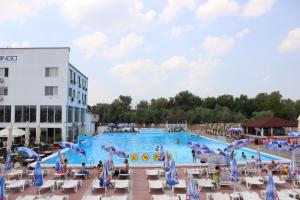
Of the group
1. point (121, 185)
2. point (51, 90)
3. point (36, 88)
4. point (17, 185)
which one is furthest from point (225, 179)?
point (36, 88)

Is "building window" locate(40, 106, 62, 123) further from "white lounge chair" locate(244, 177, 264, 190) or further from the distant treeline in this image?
the distant treeline

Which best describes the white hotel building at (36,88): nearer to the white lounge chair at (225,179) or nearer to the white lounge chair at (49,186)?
the white lounge chair at (49,186)

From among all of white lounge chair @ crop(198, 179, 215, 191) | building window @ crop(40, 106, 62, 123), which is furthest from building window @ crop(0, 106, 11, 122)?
white lounge chair @ crop(198, 179, 215, 191)

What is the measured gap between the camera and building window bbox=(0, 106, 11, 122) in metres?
34.9

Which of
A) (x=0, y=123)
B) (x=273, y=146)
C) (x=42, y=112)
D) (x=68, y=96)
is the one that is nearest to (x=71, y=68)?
(x=68, y=96)

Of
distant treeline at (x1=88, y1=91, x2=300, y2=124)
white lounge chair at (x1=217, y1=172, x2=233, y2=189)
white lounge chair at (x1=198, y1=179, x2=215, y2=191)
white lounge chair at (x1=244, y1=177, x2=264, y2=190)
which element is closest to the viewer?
white lounge chair at (x1=198, y1=179, x2=215, y2=191)

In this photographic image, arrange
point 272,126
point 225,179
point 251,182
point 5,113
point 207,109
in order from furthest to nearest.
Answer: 1. point 207,109
2. point 272,126
3. point 5,113
4. point 225,179
5. point 251,182

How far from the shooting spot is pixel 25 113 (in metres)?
34.9

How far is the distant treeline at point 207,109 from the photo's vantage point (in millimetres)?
70562

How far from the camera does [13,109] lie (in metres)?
34.9

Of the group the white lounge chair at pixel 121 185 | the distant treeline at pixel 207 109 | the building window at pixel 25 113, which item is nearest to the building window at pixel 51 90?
the building window at pixel 25 113

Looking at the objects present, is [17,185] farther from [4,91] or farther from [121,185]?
[4,91]

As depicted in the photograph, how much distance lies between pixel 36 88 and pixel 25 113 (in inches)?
117

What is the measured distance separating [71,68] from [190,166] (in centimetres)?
2197
